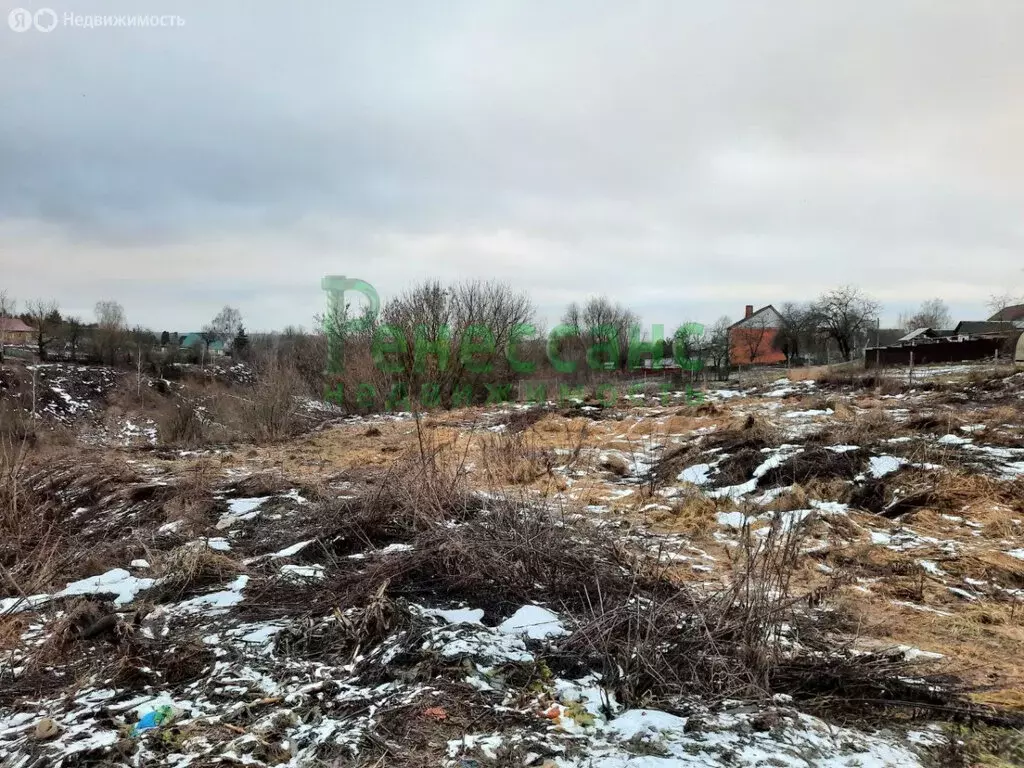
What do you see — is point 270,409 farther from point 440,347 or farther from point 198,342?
point 198,342

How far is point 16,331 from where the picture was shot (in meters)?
50.7

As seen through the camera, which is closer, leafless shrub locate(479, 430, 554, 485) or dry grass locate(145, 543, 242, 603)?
dry grass locate(145, 543, 242, 603)

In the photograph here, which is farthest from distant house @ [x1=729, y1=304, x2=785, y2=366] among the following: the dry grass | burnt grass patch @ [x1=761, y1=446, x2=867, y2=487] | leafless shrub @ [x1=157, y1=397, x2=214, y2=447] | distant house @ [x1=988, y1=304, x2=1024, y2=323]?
the dry grass

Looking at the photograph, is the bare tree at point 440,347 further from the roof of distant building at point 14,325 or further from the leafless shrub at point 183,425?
the roof of distant building at point 14,325

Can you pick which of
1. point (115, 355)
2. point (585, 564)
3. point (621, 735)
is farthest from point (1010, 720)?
point (115, 355)

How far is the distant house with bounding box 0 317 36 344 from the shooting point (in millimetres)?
48316

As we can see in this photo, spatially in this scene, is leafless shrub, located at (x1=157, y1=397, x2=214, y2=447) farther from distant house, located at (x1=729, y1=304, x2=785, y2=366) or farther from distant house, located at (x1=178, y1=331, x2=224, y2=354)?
distant house, located at (x1=729, y1=304, x2=785, y2=366)

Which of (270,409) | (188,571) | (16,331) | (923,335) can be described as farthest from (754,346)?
(16,331)

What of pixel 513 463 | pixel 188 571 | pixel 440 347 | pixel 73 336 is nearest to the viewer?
pixel 188 571

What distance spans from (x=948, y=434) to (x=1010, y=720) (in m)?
6.74

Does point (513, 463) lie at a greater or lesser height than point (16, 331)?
lesser

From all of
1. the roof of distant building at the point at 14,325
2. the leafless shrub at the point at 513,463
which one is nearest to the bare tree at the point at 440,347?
the leafless shrub at the point at 513,463

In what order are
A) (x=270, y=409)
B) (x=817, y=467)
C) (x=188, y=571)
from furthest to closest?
(x=270, y=409)
(x=817, y=467)
(x=188, y=571)

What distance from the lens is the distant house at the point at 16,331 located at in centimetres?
4832
